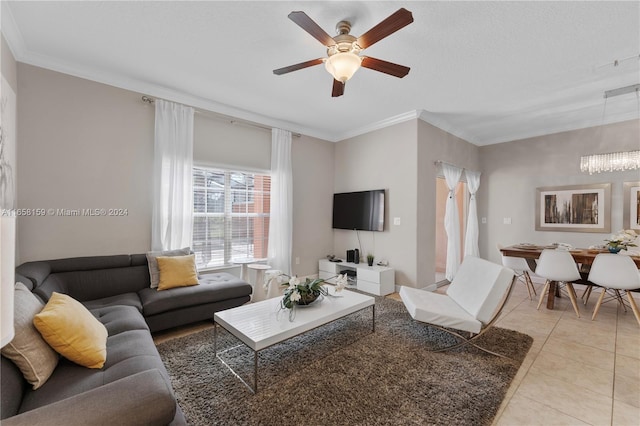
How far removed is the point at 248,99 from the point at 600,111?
16.8 ft

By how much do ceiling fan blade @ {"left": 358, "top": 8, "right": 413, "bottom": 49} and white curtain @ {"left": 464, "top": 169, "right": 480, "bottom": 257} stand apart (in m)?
4.27

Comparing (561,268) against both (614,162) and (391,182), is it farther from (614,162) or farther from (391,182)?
(391,182)

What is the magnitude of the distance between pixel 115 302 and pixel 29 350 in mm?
1421

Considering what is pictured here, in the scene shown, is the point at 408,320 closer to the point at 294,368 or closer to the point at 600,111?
the point at 294,368

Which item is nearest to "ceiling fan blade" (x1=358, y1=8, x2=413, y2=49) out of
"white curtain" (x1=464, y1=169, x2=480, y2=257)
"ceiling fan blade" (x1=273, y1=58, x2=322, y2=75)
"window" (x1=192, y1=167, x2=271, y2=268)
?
"ceiling fan blade" (x1=273, y1=58, x2=322, y2=75)

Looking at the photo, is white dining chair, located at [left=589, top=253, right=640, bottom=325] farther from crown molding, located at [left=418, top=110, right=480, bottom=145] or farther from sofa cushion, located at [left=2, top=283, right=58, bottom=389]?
sofa cushion, located at [left=2, top=283, right=58, bottom=389]

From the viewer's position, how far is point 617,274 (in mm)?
3031

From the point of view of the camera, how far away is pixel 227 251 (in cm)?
405

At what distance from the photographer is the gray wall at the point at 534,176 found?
4242 millimetres

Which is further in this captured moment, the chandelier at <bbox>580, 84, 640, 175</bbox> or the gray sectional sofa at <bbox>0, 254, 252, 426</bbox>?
the chandelier at <bbox>580, 84, 640, 175</bbox>

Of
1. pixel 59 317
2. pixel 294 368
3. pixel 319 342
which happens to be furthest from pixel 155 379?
pixel 319 342

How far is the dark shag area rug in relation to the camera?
66.1 inches

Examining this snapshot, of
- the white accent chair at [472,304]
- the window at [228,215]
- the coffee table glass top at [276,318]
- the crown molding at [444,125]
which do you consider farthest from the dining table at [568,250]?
the window at [228,215]

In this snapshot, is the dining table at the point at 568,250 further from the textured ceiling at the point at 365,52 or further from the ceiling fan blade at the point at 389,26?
the ceiling fan blade at the point at 389,26
